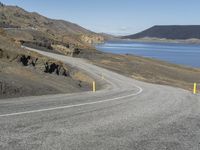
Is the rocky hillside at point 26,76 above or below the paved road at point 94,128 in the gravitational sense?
below

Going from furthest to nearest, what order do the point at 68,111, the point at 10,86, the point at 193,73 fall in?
the point at 193,73 → the point at 10,86 → the point at 68,111

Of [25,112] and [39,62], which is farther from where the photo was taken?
[39,62]

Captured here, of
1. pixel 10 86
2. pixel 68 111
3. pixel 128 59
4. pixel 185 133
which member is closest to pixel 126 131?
pixel 185 133

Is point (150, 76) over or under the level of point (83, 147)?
under

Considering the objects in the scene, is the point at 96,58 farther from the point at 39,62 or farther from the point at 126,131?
the point at 126,131

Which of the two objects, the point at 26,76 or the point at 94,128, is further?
the point at 26,76

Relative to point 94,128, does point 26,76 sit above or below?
below

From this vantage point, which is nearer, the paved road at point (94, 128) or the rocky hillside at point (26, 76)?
the paved road at point (94, 128)

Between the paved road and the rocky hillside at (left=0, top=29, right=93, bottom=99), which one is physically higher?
the paved road

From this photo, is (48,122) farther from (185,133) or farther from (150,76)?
(150,76)

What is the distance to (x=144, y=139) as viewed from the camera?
30.3ft

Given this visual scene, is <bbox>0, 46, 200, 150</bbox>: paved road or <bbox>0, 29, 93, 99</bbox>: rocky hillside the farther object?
<bbox>0, 29, 93, 99</bbox>: rocky hillside

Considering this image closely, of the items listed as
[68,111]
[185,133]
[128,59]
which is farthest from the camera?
[128,59]

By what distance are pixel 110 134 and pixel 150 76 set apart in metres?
47.3
